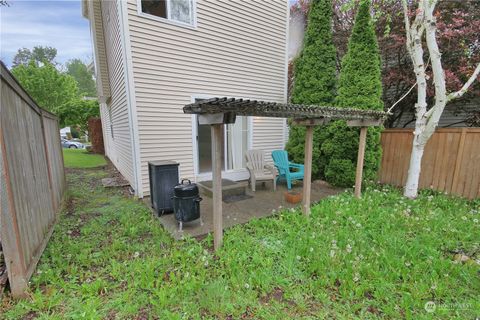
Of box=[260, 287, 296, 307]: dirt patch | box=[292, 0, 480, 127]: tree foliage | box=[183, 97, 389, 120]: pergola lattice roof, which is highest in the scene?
box=[292, 0, 480, 127]: tree foliage

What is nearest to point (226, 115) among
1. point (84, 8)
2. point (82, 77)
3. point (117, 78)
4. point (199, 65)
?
point (199, 65)

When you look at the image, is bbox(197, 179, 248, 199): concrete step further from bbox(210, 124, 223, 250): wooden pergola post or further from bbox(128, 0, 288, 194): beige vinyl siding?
bbox(210, 124, 223, 250): wooden pergola post

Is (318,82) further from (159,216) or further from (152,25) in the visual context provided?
(159,216)

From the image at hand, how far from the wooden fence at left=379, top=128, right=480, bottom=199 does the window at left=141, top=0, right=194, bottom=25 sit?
5.46 metres

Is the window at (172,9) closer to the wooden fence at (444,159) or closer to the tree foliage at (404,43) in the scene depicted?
the tree foliage at (404,43)

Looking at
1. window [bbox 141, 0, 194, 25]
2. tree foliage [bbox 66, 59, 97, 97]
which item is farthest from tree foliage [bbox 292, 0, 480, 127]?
tree foliage [bbox 66, 59, 97, 97]

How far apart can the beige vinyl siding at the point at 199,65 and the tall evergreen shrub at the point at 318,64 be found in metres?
0.78

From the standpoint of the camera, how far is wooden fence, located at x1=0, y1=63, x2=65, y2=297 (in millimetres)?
1874

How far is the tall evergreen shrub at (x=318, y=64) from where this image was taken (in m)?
5.73

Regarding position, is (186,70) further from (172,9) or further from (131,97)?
(131,97)

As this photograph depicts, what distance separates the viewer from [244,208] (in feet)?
13.7

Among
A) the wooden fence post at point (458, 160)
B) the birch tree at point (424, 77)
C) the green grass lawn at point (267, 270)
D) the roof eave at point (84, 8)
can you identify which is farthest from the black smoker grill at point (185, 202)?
the roof eave at point (84, 8)

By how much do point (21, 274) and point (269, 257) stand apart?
2405 millimetres

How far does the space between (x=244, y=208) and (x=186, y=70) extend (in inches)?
127
